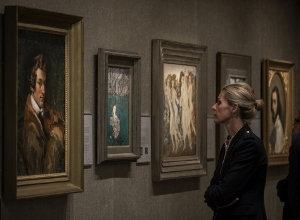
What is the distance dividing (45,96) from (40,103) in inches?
3.2

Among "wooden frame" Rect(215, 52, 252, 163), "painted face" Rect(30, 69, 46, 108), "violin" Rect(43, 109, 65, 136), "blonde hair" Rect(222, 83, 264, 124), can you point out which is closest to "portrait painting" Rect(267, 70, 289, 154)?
"wooden frame" Rect(215, 52, 252, 163)

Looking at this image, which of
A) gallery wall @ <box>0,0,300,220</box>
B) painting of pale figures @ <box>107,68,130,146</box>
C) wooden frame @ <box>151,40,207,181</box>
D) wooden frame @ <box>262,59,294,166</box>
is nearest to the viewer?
gallery wall @ <box>0,0,300,220</box>

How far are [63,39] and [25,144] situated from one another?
3.31 ft

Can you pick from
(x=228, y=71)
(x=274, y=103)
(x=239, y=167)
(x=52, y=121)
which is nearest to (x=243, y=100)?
(x=239, y=167)

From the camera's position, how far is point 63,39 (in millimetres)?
5969

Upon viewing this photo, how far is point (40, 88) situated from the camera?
18.9 feet

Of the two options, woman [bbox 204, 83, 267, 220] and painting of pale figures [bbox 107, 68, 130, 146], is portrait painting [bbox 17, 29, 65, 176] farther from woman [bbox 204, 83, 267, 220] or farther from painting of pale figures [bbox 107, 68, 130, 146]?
woman [bbox 204, 83, 267, 220]

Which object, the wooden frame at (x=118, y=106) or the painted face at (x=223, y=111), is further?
the wooden frame at (x=118, y=106)

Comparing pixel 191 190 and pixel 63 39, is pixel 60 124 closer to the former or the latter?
pixel 63 39

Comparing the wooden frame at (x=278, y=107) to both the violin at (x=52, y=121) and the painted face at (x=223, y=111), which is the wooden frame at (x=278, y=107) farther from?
the violin at (x=52, y=121)

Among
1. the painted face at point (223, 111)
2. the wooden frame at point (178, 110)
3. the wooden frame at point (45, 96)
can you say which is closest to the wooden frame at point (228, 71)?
the wooden frame at point (178, 110)

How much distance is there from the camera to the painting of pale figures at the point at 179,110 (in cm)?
729

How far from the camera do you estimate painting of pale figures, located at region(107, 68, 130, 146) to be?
6.55 m

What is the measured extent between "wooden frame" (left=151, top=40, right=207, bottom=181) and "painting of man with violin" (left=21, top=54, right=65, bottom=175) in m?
1.44
